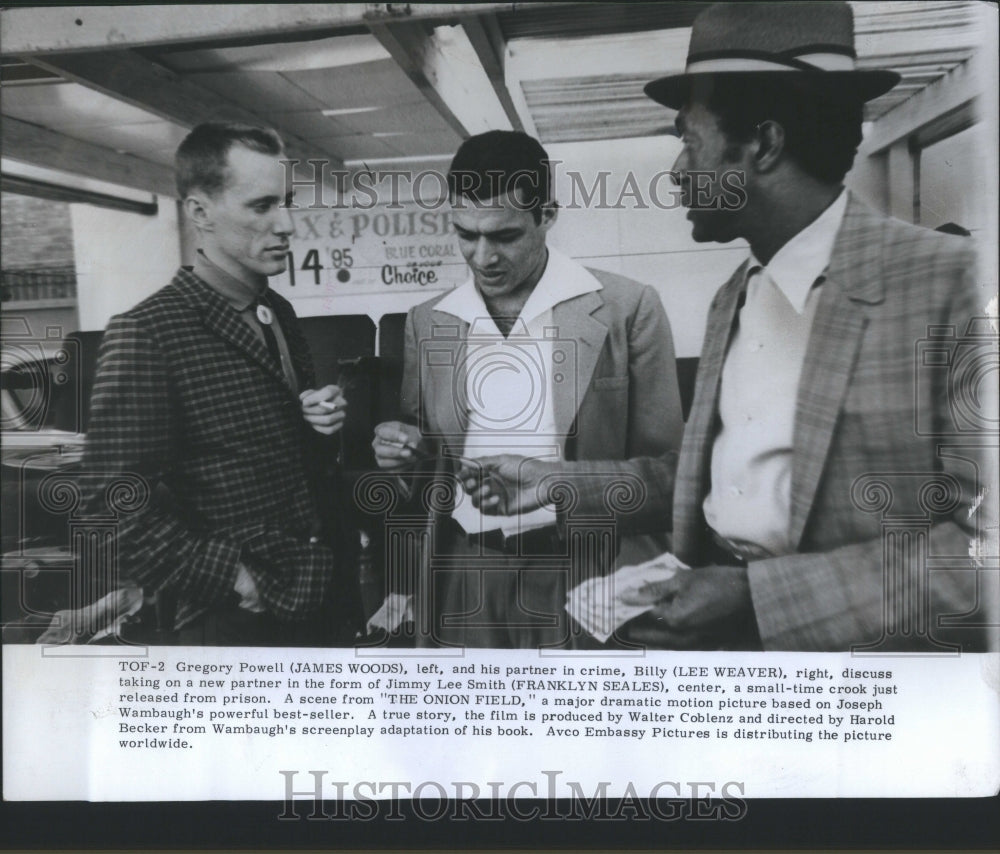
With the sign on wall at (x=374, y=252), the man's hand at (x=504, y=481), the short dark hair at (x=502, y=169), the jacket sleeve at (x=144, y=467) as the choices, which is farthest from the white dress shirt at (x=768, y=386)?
the jacket sleeve at (x=144, y=467)

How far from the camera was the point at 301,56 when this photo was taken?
2879 millimetres

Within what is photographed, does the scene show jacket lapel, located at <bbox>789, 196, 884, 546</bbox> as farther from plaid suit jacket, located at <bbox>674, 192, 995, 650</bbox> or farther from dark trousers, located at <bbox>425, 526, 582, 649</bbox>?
dark trousers, located at <bbox>425, 526, 582, 649</bbox>

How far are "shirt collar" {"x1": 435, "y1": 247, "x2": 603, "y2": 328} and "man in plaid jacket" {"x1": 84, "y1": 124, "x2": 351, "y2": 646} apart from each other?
52 cm

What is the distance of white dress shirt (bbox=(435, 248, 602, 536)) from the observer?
289 cm

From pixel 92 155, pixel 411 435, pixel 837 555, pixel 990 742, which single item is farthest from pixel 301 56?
pixel 990 742

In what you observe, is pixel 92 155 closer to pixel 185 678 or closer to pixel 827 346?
pixel 185 678

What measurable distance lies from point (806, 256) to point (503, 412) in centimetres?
112

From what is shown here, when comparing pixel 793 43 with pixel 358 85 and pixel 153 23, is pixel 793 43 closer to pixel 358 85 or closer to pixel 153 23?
pixel 358 85

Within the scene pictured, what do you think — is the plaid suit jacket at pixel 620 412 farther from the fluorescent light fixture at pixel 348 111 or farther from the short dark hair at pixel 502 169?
the fluorescent light fixture at pixel 348 111

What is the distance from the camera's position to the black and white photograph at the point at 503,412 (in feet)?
9.15

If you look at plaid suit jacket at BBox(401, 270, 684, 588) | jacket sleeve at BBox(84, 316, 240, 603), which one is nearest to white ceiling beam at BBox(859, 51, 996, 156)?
plaid suit jacket at BBox(401, 270, 684, 588)

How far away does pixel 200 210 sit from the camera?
116 inches

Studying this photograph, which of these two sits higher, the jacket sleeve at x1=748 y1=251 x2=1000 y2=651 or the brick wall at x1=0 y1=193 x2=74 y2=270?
the brick wall at x1=0 y1=193 x2=74 y2=270

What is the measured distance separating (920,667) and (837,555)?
0.49 metres
